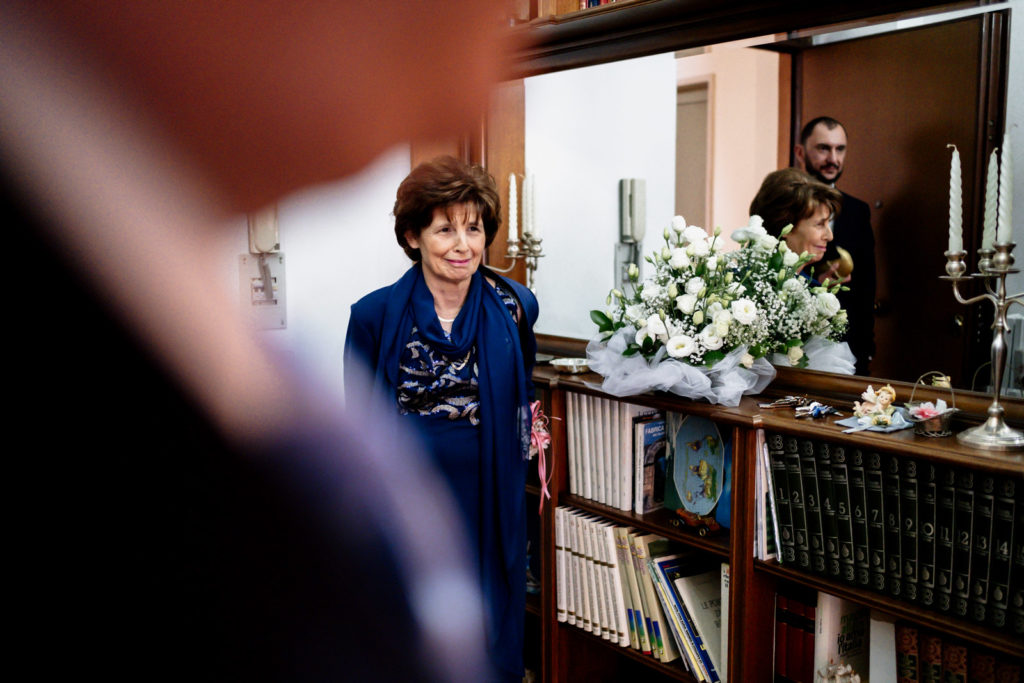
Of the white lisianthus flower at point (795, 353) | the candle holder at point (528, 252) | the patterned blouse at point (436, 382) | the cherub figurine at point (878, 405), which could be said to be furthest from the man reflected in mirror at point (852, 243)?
the patterned blouse at point (436, 382)

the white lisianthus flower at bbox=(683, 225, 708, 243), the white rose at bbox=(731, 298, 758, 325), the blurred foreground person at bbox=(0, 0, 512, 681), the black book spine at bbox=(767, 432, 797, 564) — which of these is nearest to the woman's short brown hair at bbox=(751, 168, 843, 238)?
the white lisianthus flower at bbox=(683, 225, 708, 243)

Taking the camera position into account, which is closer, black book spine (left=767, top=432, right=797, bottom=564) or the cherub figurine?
the cherub figurine

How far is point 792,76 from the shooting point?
231 cm

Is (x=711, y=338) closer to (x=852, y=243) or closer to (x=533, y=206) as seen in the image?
(x=852, y=243)

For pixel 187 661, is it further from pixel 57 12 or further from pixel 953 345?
pixel 953 345

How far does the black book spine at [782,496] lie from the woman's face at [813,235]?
0.50 meters

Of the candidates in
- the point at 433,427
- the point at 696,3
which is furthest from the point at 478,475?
the point at 696,3

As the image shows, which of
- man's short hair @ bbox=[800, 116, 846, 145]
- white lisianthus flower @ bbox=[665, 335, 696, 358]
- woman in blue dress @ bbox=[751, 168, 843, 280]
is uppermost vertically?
man's short hair @ bbox=[800, 116, 846, 145]

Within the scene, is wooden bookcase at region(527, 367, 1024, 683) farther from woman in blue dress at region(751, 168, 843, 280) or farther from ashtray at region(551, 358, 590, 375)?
woman in blue dress at region(751, 168, 843, 280)

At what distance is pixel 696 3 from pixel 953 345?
0.90 metres

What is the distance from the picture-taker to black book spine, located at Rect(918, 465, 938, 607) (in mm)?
1475

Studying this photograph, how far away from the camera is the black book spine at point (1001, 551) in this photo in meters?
1.38

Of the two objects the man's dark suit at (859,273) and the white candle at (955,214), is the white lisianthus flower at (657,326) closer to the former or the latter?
the man's dark suit at (859,273)

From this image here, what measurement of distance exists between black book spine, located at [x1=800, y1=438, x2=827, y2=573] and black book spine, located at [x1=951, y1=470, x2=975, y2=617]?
252 millimetres
